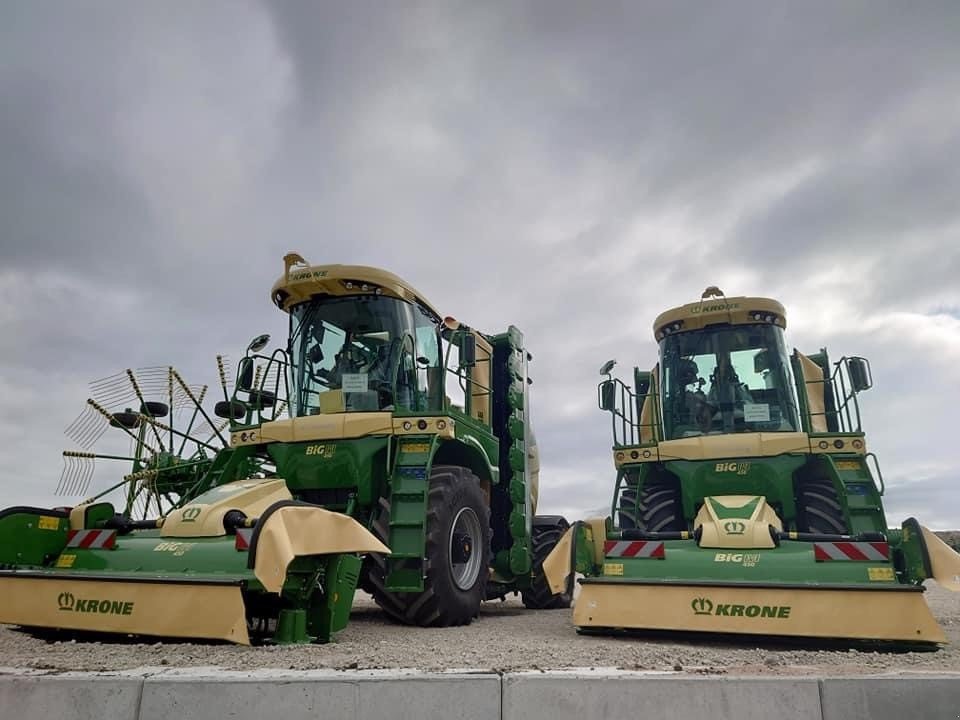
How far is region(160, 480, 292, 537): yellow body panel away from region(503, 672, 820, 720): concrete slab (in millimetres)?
3506

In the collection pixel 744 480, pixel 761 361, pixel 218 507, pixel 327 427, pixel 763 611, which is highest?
pixel 761 361

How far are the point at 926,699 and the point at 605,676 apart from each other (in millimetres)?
1444

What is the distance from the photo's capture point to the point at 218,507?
616cm

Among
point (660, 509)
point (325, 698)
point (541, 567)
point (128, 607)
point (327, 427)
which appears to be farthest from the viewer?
point (541, 567)

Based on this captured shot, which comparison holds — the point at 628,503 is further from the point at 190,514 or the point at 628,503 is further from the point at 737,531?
the point at 190,514

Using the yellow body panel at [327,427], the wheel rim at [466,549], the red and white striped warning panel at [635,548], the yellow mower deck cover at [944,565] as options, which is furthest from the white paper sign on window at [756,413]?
the yellow body panel at [327,427]

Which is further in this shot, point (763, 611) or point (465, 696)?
point (763, 611)

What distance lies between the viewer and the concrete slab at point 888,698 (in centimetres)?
334

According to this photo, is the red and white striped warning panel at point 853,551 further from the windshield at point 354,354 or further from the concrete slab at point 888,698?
the windshield at point 354,354

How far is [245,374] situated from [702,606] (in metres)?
4.80

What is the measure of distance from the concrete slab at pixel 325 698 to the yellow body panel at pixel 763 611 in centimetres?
316

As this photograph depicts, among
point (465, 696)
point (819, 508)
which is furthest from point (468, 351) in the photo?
point (465, 696)

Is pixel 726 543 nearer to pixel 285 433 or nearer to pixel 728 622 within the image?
pixel 728 622

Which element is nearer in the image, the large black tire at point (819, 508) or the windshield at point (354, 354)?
the windshield at point (354, 354)
